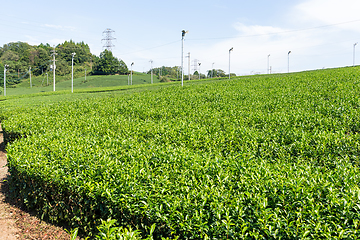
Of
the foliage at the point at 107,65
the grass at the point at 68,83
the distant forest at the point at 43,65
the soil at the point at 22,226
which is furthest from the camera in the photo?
the foliage at the point at 107,65

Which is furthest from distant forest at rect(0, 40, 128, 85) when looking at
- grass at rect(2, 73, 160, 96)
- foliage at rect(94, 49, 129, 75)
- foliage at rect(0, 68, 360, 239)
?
foliage at rect(0, 68, 360, 239)

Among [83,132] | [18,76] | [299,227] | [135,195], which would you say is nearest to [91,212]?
[135,195]

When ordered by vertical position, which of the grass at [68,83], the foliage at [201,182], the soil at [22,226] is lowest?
the soil at [22,226]

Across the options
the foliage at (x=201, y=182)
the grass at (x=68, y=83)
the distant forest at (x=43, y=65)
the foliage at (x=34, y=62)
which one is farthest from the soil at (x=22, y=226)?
the distant forest at (x=43, y=65)

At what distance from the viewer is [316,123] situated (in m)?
8.56

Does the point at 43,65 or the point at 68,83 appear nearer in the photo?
the point at 68,83

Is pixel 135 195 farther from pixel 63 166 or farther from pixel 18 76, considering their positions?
pixel 18 76

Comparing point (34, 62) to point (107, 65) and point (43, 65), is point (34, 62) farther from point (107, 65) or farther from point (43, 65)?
point (107, 65)

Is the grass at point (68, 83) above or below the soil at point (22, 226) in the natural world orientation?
above

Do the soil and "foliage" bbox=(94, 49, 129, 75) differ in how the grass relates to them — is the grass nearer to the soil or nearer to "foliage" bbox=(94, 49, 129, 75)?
"foliage" bbox=(94, 49, 129, 75)

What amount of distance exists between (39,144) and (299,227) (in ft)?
22.8

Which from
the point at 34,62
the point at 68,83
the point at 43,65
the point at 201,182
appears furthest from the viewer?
the point at 34,62

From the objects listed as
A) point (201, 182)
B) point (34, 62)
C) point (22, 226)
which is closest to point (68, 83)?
point (34, 62)

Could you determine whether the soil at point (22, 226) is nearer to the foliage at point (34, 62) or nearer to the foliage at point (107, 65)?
the foliage at point (34, 62)
